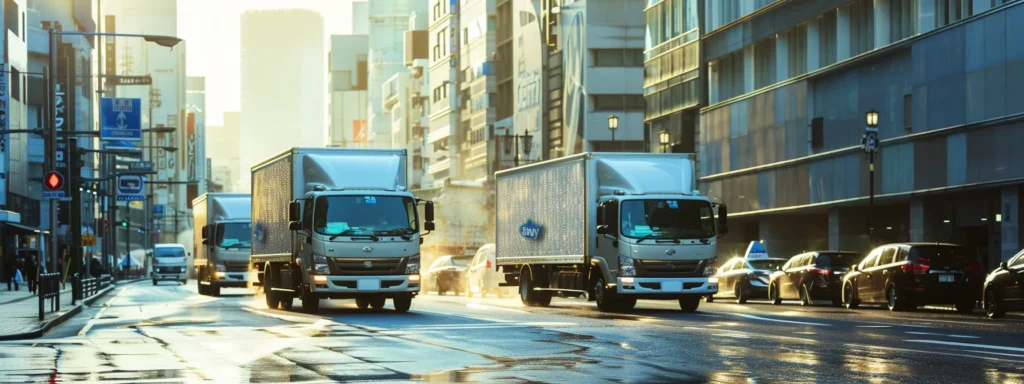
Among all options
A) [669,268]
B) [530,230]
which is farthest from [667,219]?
[530,230]

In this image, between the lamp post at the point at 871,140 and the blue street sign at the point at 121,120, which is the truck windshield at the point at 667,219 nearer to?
the lamp post at the point at 871,140

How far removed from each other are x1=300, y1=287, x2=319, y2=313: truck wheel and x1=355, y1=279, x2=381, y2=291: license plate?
1.08 meters

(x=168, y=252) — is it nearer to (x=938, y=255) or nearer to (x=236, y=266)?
(x=236, y=266)

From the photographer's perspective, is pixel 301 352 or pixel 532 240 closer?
pixel 301 352

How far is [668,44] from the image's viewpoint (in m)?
68.8

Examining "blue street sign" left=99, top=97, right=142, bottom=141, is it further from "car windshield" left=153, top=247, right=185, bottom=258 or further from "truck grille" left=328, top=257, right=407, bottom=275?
"car windshield" left=153, top=247, right=185, bottom=258

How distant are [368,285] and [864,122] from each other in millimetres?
24444

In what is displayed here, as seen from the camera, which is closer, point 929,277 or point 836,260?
point 929,277

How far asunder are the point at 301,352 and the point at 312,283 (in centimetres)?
1296

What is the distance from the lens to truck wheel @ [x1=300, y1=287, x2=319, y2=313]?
1250 inches

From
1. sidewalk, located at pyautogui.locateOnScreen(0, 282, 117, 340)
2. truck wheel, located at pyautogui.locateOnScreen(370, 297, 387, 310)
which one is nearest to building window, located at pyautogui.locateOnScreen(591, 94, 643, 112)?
sidewalk, located at pyautogui.locateOnScreen(0, 282, 117, 340)

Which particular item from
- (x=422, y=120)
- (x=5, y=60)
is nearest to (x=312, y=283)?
(x=5, y=60)

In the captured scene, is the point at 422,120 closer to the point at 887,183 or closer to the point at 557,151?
the point at 557,151

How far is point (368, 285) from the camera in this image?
31.2 metres
